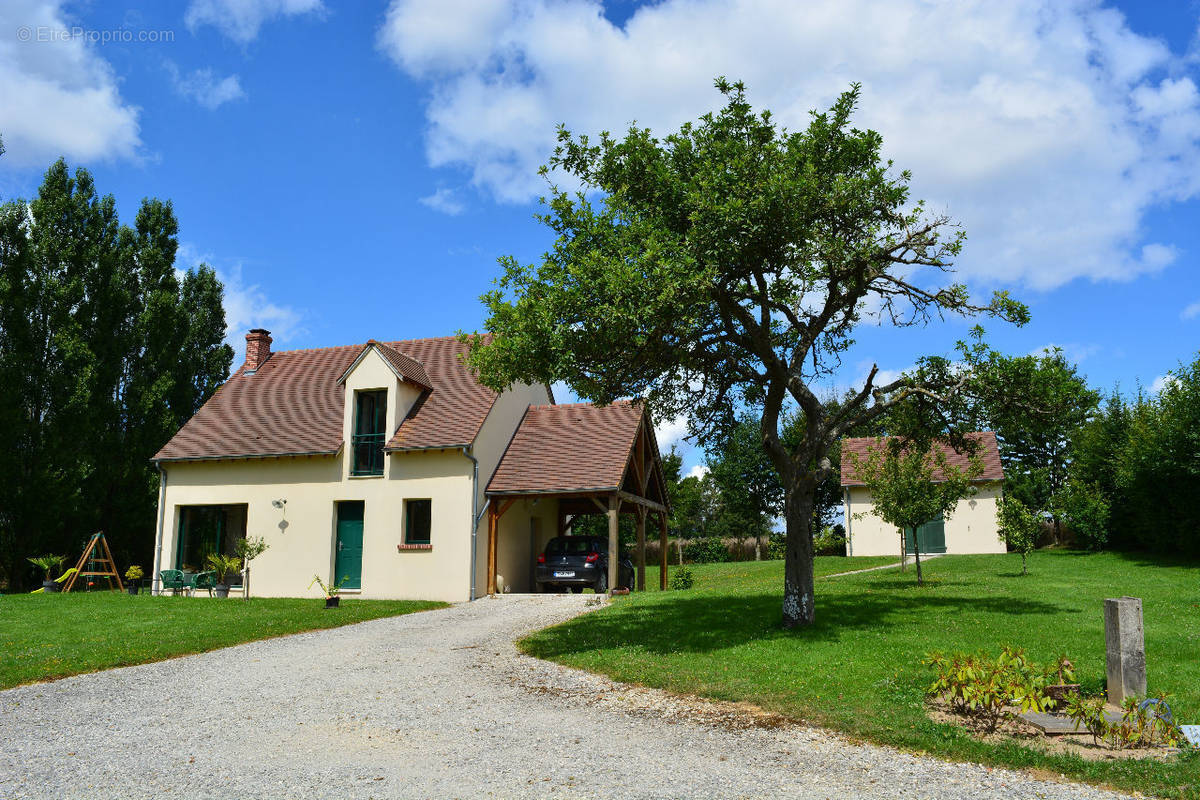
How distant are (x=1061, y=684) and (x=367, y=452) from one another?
1858 cm

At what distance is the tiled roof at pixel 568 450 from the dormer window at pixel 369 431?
3473 mm

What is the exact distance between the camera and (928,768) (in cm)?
638

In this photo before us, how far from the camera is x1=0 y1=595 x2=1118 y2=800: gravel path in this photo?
5.99 meters

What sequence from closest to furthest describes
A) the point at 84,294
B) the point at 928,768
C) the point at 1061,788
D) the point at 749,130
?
the point at 1061,788 → the point at 928,768 → the point at 749,130 → the point at 84,294

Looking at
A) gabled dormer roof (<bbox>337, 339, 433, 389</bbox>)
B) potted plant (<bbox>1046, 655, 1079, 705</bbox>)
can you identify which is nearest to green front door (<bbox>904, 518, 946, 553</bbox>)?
gabled dormer roof (<bbox>337, 339, 433, 389</bbox>)

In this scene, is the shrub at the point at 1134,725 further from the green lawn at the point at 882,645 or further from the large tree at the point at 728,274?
the large tree at the point at 728,274

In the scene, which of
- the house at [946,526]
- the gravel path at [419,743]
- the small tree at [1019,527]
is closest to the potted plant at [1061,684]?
the gravel path at [419,743]

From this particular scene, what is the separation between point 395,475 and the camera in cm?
2197

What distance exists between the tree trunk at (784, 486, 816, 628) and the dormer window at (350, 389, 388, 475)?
42.9 feet

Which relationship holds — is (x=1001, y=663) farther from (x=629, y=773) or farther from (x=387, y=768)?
(x=387, y=768)

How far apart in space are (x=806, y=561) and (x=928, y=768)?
634 centimetres

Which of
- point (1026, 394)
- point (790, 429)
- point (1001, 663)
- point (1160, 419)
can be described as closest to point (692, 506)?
point (790, 429)

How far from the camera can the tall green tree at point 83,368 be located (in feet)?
90.9

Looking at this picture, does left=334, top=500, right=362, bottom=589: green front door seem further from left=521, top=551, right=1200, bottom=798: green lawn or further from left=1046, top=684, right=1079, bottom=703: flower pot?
left=1046, top=684, right=1079, bottom=703: flower pot
